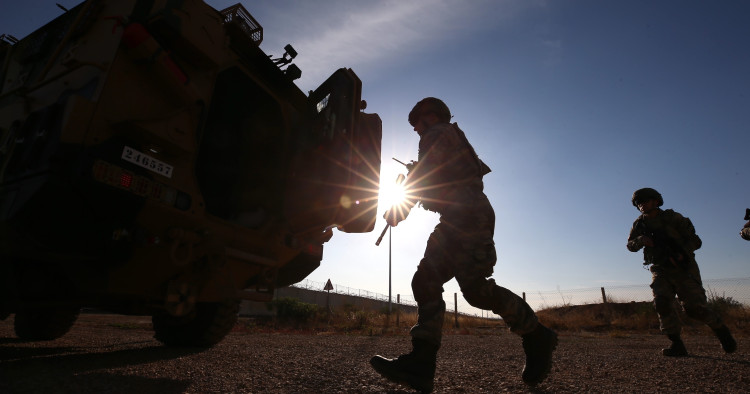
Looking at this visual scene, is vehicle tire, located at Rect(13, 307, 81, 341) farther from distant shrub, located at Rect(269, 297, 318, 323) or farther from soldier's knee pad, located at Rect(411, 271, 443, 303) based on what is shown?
distant shrub, located at Rect(269, 297, 318, 323)

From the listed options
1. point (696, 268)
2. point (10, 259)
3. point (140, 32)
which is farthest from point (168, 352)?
point (696, 268)

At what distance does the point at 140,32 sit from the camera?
2.24 m

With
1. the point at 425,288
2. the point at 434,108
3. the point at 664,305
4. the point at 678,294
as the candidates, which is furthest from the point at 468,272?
the point at 678,294

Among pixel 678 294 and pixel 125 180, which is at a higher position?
pixel 125 180

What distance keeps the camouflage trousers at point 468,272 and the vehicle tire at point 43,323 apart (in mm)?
3705

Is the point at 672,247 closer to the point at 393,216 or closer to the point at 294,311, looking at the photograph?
the point at 393,216

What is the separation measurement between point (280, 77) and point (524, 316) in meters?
2.76

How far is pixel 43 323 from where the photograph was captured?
12.7 feet

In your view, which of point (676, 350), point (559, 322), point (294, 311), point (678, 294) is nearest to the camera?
point (676, 350)

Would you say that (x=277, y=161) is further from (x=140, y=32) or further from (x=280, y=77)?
(x=140, y=32)

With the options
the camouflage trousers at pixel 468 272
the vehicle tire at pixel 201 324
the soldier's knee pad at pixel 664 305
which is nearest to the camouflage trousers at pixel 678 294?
the soldier's knee pad at pixel 664 305

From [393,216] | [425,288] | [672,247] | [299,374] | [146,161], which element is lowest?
[299,374]

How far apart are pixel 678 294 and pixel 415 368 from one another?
404cm

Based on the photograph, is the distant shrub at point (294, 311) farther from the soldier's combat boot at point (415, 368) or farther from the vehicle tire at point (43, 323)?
the soldier's combat boot at point (415, 368)
